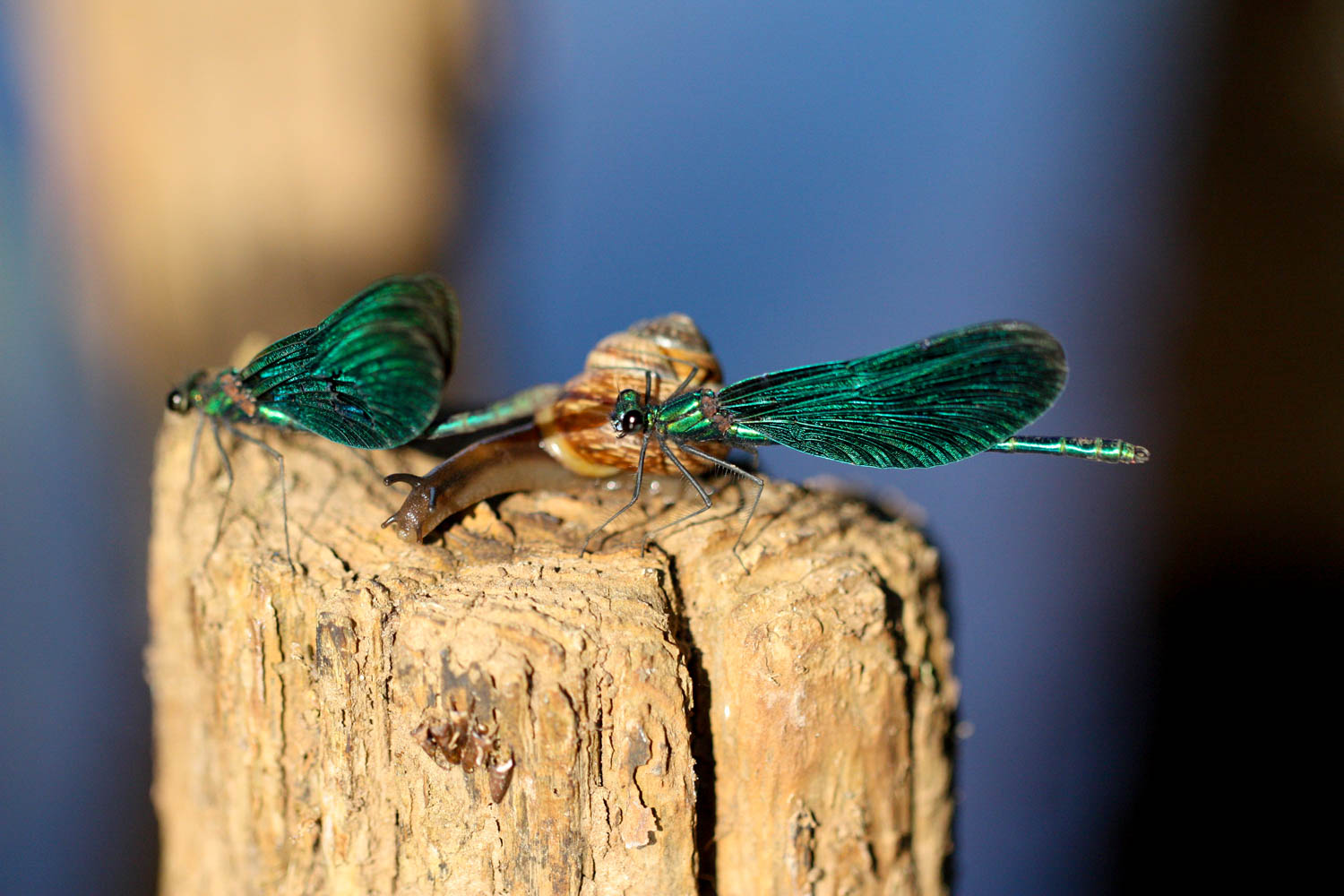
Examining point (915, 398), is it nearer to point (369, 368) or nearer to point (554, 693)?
point (554, 693)

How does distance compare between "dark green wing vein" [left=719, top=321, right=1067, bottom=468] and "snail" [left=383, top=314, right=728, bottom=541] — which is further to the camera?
"snail" [left=383, top=314, right=728, bottom=541]

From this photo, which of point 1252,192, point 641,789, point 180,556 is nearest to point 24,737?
point 180,556

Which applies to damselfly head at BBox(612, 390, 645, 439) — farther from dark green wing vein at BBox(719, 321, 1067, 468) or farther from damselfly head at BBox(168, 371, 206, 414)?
damselfly head at BBox(168, 371, 206, 414)

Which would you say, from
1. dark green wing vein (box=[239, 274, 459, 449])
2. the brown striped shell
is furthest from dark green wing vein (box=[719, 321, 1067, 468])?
dark green wing vein (box=[239, 274, 459, 449])

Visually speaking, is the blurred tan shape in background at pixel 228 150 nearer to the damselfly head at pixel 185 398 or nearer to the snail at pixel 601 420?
the damselfly head at pixel 185 398

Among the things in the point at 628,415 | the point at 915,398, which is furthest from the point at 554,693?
the point at 915,398

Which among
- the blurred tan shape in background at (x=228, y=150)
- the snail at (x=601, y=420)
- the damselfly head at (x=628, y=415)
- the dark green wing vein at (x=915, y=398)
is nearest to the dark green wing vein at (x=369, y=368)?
the snail at (x=601, y=420)
